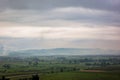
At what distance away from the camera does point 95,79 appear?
3631 cm

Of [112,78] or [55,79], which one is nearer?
[112,78]

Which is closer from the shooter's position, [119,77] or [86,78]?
[119,77]

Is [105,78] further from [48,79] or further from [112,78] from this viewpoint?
[48,79]

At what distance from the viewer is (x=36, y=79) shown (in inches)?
1421

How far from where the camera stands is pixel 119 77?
35.0 m

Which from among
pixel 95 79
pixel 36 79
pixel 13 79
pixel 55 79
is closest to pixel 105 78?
pixel 95 79

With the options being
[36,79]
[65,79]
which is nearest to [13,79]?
[36,79]

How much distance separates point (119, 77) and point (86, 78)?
533 cm

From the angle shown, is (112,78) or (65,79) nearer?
(112,78)

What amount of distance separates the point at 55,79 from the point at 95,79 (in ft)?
21.3

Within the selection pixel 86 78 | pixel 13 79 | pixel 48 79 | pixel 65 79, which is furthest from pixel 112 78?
pixel 13 79

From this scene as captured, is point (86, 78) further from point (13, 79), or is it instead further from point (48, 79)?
point (13, 79)

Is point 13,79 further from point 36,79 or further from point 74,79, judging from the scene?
point 74,79

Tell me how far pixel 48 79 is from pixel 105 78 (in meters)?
9.09
